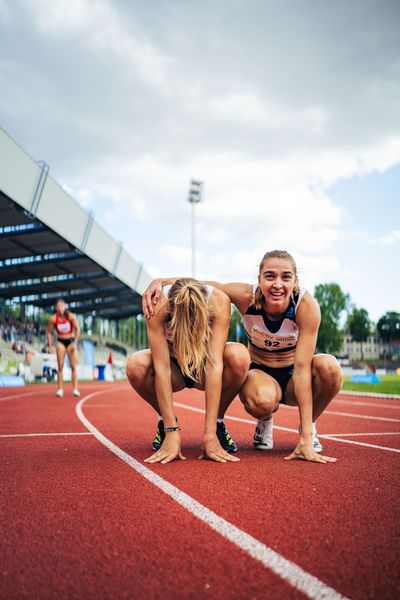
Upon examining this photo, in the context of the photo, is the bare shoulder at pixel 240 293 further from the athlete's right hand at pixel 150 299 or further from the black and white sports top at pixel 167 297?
the athlete's right hand at pixel 150 299

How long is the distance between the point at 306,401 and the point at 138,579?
228 centimetres

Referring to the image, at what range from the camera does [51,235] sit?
26.8 meters

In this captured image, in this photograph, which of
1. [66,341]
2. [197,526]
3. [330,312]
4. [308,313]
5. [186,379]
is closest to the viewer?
[197,526]

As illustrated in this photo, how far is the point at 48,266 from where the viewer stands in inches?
1304

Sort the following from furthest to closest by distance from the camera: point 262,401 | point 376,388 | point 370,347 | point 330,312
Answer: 1. point 370,347
2. point 330,312
3. point 376,388
4. point 262,401

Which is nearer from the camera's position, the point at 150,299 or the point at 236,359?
the point at 150,299

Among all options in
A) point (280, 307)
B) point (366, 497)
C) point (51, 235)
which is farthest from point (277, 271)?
point (51, 235)

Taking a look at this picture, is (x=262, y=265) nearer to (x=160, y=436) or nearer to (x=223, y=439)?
(x=223, y=439)

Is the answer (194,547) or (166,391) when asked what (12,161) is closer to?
(166,391)

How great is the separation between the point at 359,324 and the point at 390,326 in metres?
26.5

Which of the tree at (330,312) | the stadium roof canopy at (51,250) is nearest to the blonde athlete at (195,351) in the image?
the stadium roof canopy at (51,250)

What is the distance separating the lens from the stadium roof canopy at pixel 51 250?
2188 cm

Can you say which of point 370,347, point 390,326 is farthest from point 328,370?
point 370,347

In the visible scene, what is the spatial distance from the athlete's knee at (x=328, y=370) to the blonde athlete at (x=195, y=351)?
556 mm
